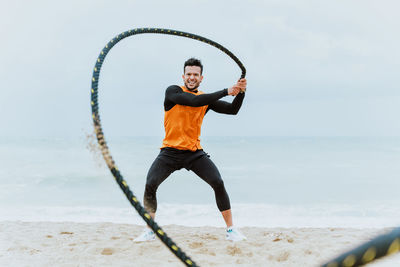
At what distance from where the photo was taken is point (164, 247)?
4145 mm

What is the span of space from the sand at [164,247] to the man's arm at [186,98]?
1.57 metres

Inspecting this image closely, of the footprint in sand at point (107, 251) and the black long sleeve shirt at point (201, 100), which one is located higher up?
the black long sleeve shirt at point (201, 100)

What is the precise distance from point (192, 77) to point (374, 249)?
11.4 feet

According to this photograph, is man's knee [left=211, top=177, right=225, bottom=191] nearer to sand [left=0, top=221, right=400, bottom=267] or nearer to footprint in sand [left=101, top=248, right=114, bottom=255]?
sand [left=0, top=221, right=400, bottom=267]

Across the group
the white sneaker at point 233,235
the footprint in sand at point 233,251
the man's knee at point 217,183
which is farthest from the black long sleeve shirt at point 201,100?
the footprint in sand at point 233,251

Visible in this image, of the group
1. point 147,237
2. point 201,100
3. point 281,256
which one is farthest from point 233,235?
point 201,100

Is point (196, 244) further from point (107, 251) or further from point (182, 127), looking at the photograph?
point (182, 127)

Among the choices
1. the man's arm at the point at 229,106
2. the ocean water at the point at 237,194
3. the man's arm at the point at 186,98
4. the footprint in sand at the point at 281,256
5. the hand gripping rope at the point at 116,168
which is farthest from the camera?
the ocean water at the point at 237,194

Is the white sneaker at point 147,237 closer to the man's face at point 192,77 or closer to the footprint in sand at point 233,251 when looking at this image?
the footprint in sand at point 233,251

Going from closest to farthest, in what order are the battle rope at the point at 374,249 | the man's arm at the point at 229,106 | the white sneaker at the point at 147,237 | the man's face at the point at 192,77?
the battle rope at the point at 374,249 < the man's face at the point at 192,77 < the man's arm at the point at 229,106 < the white sneaker at the point at 147,237

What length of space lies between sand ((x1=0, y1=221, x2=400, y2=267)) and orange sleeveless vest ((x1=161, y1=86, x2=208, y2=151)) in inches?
45.1

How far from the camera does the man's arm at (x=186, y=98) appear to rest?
147 inches

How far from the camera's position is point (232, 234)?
445 centimetres

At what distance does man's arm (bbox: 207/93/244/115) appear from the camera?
4.28m
